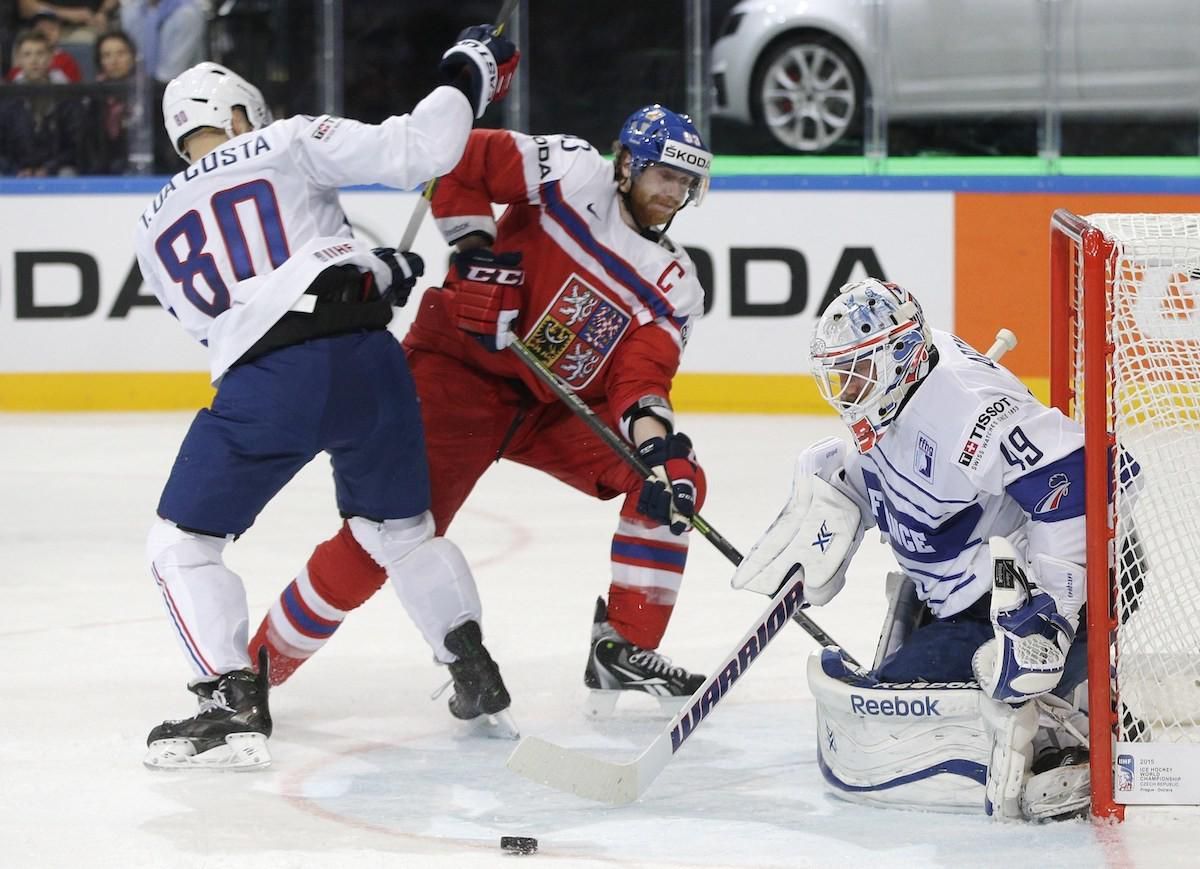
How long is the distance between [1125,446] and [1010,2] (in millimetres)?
4176

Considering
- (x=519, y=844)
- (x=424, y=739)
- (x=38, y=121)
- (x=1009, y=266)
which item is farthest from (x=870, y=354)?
(x=38, y=121)

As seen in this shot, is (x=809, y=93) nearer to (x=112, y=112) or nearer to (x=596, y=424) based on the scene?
(x=112, y=112)

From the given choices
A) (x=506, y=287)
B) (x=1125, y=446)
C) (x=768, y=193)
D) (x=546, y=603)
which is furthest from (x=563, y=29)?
(x=1125, y=446)

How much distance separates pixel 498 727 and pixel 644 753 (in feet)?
1.46

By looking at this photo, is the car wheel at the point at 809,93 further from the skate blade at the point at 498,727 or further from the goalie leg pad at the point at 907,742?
the goalie leg pad at the point at 907,742

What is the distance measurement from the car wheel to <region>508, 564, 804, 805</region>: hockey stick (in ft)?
13.5

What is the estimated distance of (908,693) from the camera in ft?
9.04

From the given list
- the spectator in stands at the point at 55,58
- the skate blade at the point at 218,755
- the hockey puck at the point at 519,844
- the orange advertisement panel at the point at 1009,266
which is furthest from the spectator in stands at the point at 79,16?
the hockey puck at the point at 519,844

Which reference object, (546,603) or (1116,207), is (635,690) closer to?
(546,603)

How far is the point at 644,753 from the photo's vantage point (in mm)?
2877

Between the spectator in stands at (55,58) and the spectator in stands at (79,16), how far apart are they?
0.02 meters

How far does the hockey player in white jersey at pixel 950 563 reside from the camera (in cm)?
266

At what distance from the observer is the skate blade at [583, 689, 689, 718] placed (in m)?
3.40

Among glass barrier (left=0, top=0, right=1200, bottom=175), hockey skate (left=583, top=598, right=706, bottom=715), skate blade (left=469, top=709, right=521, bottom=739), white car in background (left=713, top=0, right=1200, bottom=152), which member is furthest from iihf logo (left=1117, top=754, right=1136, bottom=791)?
white car in background (left=713, top=0, right=1200, bottom=152)
